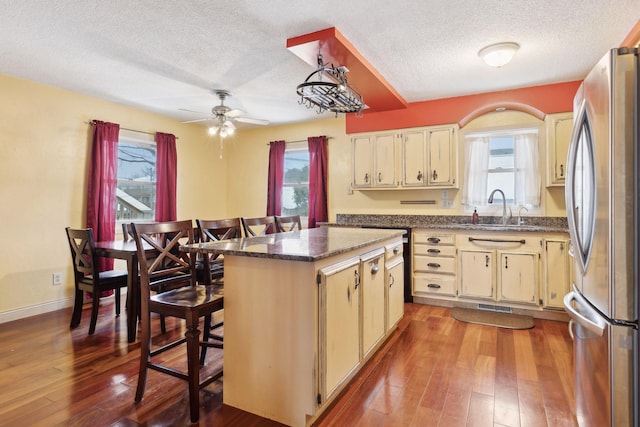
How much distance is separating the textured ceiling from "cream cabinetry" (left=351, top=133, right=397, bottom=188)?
0.72 meters

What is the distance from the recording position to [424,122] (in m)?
4.22

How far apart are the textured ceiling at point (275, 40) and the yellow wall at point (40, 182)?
24cm

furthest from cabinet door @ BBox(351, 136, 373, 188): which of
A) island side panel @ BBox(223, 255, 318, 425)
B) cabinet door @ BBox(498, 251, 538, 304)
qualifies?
island side panel @ BBox(223, 255, 318, 425)

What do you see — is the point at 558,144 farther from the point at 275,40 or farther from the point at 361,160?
the point at 275,40

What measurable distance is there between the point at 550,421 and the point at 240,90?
381 cm

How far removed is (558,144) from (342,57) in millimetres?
2454

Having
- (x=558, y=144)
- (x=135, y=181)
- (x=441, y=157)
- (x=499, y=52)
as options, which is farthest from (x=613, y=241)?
(x=135, y=181)

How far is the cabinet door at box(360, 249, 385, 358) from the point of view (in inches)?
89.0

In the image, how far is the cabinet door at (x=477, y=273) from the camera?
3.61m

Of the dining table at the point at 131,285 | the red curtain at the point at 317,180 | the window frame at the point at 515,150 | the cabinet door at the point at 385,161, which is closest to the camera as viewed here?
the dining table at the point at 131,285

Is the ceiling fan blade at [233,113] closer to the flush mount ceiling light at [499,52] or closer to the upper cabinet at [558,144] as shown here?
the flush mount ceiling light at [499,52]

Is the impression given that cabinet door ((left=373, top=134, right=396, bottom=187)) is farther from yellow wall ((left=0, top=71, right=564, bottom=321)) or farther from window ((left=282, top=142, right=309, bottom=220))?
window ((left=282, top=142, right=309, bottom=220))

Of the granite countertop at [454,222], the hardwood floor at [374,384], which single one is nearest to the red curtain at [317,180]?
the granite countertop at [454,222]

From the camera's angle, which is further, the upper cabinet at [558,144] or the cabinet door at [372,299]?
the upper cabinet at [558,144]
